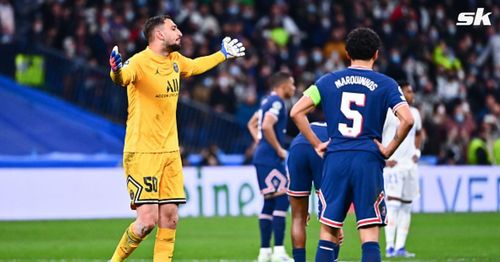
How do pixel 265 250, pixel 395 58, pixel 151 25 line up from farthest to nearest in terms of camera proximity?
pixel 395 58 → pixel 265 250 → pixel 151 25

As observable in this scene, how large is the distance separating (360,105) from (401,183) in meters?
6.44

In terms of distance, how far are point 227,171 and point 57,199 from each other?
341 centimetres

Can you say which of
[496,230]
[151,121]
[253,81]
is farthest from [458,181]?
[151,121]

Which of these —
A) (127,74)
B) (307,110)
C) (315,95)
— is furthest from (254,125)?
(315,95)

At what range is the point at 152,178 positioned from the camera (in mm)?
11711

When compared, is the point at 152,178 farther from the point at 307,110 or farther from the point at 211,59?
the point at 307,110

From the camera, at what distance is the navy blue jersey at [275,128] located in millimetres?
15664

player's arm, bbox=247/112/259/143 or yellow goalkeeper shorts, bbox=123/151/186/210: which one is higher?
player's arm, bbox=247/112/259/143

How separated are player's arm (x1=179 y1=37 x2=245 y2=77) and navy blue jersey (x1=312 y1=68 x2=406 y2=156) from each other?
2260 mm

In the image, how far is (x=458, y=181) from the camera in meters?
24.8

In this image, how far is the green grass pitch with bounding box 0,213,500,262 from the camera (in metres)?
16.2

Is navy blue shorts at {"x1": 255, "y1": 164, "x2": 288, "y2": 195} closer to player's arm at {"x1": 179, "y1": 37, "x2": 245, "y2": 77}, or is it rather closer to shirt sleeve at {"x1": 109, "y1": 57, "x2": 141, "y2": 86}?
player's arm at {"x1": 179, "y1": 37, "x2": 245, "y2": 77}
